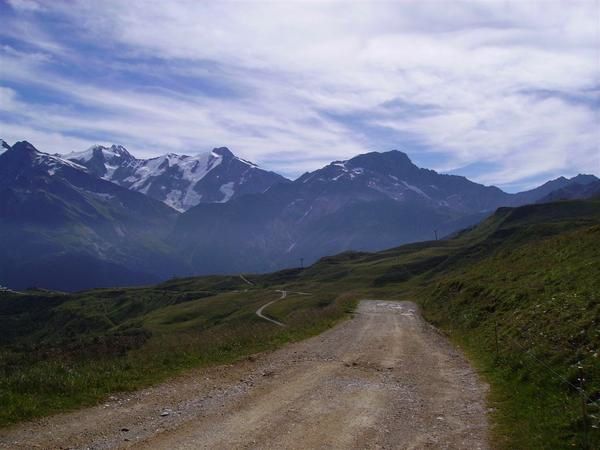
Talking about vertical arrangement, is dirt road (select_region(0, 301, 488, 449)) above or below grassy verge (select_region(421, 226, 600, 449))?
below

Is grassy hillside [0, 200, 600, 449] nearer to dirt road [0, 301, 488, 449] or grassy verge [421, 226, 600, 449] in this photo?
grassy verge [421, 226, 600, 449]

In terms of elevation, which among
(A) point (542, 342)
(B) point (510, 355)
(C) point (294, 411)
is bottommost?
(C) point (294, 411)

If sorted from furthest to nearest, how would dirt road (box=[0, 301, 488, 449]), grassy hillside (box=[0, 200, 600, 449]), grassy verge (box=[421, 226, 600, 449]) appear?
grassy hillside (box=[0, 200, 600, 449]), grassy verge (box=[421, 226, 600, 449]), dirt road (box=[0, 301, 488, 449])

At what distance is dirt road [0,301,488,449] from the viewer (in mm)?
14484

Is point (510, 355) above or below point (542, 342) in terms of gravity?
below

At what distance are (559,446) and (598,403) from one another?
96.5 inches

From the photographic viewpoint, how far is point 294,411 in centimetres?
1738

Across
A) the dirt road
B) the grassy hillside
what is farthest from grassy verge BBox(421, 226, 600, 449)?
the dirt road

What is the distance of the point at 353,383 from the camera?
21859mm

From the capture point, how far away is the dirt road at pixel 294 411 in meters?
14.5

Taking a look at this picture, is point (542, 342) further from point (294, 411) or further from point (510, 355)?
point (294, 411)

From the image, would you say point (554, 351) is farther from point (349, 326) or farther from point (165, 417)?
point (349, 326)

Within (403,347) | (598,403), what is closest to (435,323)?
(403,347)

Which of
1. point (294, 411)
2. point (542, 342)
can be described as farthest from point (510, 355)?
point (294, 411)
